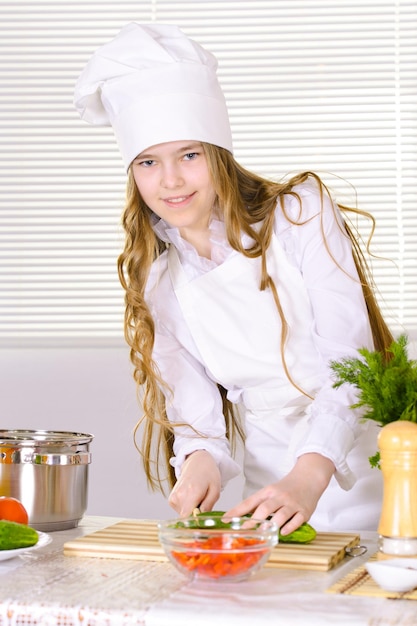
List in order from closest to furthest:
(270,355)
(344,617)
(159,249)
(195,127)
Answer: (344,617) < (195,127) < (270,355) < (159,249)

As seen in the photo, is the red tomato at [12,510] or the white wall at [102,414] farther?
the white wall at [102,414]

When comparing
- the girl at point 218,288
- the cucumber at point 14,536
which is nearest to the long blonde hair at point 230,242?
the girl at point 218,288

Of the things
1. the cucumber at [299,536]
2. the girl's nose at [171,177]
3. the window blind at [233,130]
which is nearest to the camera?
the cucumber at [299,536]

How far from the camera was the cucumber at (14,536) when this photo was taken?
4.02 ft

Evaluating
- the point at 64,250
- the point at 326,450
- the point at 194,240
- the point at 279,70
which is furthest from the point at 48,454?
the point at 279,70

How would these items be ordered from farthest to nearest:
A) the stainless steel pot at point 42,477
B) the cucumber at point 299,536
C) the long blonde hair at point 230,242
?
the long blonde hair at point 230,242, the stainless steel pot at point 42,477, the cucumber at point 299,536

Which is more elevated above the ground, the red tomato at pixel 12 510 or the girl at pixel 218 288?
the girl at pixel 218 288

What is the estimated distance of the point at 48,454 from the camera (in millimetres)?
1501

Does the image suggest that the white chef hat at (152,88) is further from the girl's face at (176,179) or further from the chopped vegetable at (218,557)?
the chopped vegetable at (218,557)

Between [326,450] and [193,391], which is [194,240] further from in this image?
[326,450]

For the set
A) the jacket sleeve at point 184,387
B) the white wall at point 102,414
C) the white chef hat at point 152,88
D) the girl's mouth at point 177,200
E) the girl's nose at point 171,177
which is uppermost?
the white chef hat at point 152,88

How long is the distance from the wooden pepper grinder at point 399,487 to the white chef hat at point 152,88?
0.76 metres

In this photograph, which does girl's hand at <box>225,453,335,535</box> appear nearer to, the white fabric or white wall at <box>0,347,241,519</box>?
the white fabric

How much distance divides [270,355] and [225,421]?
0.66 feet
